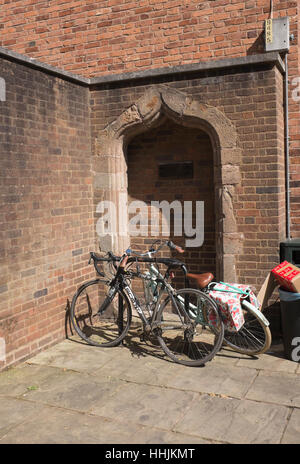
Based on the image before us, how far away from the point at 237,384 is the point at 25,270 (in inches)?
103

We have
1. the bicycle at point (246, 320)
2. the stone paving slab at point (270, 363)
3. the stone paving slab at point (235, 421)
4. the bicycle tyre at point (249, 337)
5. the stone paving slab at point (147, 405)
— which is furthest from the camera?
the bicycle tyre at point (249, 337)

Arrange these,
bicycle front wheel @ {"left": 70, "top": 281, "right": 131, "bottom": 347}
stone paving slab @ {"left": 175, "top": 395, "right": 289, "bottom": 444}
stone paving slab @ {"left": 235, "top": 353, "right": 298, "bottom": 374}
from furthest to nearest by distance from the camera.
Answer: bicycle front wheel @ {"left": 70, "top": 281, "right": 131, "bottom": 347}, stone paving slab @ {"left": 235, "top": 353, "right": 298, "bottom": 374}, stone paving slab @ {"left": 175, "top": 395, "right": 289, "bottom": 444}

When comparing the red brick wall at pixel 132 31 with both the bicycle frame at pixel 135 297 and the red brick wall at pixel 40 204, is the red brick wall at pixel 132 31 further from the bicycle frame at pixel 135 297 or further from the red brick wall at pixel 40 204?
the bicycle frame at pixel 135 297

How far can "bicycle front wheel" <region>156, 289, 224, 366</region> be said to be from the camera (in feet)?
16.0

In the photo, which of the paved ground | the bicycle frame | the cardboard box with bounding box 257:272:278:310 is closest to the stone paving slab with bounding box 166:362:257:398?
the paved ground

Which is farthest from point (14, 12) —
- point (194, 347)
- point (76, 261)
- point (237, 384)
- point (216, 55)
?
point (237, 384)

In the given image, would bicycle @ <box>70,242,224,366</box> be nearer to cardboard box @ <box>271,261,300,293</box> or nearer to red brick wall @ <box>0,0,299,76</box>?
cardboard box @ <box>271,261,300,293</box>

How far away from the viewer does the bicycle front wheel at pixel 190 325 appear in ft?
16.0

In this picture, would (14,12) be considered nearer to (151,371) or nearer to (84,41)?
(84,41)

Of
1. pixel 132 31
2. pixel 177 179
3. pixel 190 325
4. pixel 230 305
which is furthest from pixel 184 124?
pixel 190 325

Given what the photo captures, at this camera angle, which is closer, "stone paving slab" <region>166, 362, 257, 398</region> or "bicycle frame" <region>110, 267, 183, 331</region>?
"stone paving slab" <region>166, 362, 257, 398</region>

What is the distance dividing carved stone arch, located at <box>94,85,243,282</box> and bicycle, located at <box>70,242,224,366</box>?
0.73m

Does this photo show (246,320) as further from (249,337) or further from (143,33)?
(143,33)

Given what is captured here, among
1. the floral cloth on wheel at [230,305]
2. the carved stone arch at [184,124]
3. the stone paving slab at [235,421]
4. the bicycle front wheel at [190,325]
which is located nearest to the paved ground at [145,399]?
the stone paving slab at [235,421]
